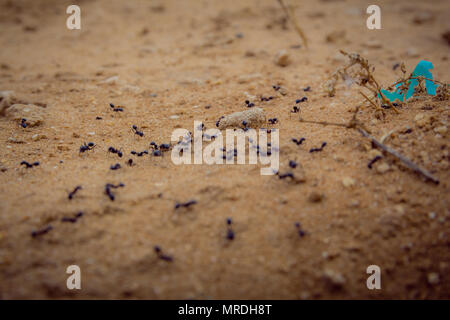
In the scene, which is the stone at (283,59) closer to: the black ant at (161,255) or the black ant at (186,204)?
the black ant at (186,204)

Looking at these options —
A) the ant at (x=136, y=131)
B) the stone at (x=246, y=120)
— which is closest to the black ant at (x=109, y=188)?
the ant at (x=136, y=131)

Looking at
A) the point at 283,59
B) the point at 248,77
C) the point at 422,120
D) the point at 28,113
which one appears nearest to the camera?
the point at 422,120

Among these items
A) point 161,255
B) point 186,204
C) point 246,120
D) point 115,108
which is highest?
point 115,108

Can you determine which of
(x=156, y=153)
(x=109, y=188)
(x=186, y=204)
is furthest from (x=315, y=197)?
(x=109, y=188)

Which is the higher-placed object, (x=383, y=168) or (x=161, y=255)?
(x=383, y=168)

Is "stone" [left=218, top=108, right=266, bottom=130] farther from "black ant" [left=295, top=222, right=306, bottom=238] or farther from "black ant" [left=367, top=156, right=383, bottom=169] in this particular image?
"black ant" [left=295, top=222, right=306, bottom=238]

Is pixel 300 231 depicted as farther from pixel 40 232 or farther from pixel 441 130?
pixel 40 232
